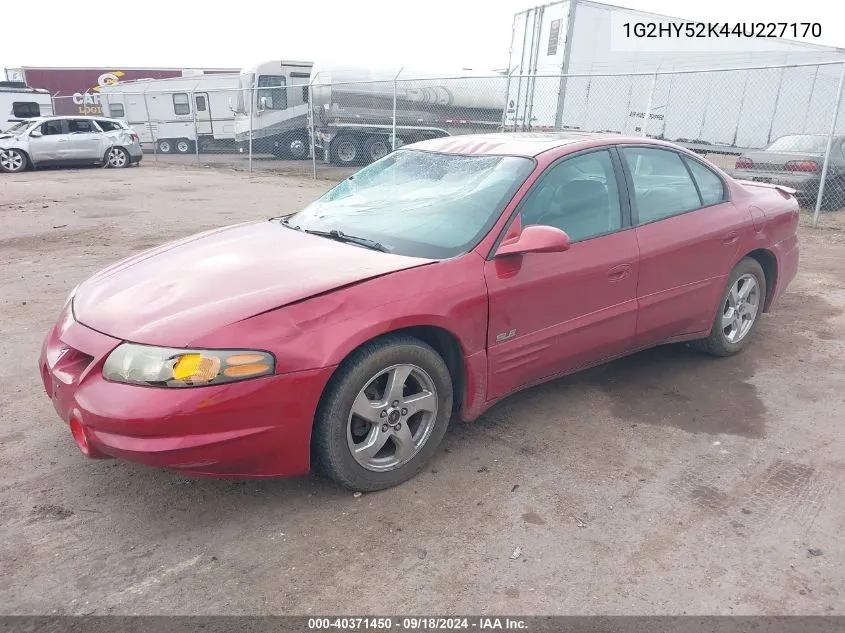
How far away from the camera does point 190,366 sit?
2387mm

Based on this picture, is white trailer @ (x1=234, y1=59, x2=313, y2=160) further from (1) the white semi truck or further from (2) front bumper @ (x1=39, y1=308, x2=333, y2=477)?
(2) front bumper @ (x1=39, y1=308, x2=333, y2=477)

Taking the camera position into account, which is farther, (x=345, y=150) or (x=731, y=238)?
(x=345, y=150)

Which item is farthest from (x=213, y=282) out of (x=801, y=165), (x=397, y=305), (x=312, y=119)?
(x=312, y=119)

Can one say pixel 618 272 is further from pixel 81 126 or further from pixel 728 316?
pixel 81 126

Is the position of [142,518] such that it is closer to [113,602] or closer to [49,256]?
[113,602]

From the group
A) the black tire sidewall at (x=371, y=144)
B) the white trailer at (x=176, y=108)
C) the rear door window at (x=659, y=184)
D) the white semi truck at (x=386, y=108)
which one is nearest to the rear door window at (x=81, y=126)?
the white semi truck at (x=386, y=108)

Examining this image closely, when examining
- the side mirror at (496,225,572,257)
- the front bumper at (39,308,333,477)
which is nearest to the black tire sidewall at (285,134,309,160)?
the side mirror at (496,225,572,257)

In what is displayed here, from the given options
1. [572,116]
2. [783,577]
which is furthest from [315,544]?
[572,116]

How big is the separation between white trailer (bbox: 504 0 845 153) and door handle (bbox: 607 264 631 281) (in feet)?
40.1

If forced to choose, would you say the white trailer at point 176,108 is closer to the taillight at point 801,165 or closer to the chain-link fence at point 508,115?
the chain-link fence at point 508,115

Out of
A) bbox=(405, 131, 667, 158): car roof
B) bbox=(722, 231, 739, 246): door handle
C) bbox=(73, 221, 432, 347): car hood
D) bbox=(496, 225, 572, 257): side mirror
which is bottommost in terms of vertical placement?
bbox=(73, 221, 432, 347): car hood

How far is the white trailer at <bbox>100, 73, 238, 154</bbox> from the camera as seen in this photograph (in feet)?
79.4

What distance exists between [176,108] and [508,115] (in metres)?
14.9

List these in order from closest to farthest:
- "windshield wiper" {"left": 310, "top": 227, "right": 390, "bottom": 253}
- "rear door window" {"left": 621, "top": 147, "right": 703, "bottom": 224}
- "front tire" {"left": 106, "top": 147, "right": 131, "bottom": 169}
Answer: "windshield wiper" {"left": 310, "top": 227, "right": 390, "bottom": 253}
"rear door window" {"left": 621, "top": 147, "right": 703, "bottom": 224}
"front tire" {"left": 106, "top": 147, "right": 131, "bottom": 169}
